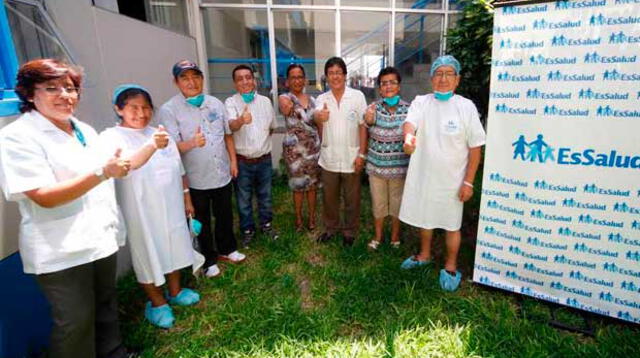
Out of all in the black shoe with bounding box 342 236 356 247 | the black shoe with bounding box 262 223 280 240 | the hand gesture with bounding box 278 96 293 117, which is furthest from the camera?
the black shoe with bounding box 262 223 280 240

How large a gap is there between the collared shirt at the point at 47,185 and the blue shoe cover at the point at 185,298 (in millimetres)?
985

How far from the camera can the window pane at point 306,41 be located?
18.9 ft

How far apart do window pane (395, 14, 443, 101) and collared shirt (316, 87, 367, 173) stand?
3.52m

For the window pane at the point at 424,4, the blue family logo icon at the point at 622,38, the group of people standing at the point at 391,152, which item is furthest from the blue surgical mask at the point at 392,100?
the window pane at the point at 424,4

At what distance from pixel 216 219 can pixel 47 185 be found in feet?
5.30

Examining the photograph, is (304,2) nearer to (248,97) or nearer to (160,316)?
(248,97)

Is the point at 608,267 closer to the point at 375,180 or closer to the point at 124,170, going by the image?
the point at 375,180

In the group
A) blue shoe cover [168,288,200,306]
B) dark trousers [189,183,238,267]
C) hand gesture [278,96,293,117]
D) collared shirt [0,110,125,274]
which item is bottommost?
blue shoe cover [168,288,200,306]

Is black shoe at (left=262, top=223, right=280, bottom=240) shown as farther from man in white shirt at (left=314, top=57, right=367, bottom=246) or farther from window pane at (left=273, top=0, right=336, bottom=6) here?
window pane at (left=273, top=0, right=336, bottom=6)

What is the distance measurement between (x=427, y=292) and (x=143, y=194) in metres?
2.21

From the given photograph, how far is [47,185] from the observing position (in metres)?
1.46

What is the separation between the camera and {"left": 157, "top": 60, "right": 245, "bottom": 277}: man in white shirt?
252 cm

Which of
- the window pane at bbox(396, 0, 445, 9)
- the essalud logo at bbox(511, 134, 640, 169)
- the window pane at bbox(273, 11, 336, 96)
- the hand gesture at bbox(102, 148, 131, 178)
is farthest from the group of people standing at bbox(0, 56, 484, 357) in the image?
the window pane at bbox(396, 0, 445, 9)

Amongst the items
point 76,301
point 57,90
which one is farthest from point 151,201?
point 57,90
